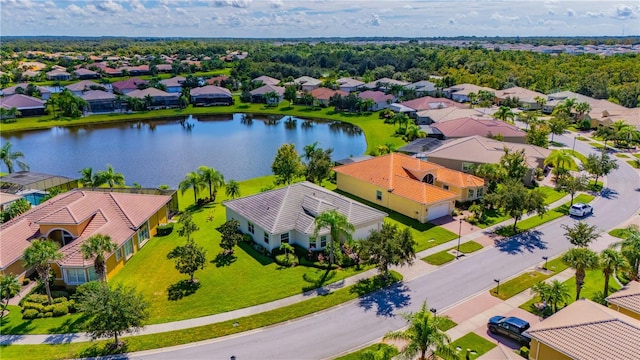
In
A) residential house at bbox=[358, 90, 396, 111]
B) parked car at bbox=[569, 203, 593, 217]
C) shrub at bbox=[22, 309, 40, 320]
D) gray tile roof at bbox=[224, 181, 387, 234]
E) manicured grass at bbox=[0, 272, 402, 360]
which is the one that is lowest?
manicured grass at bbox=[0, 272, 402, 360]

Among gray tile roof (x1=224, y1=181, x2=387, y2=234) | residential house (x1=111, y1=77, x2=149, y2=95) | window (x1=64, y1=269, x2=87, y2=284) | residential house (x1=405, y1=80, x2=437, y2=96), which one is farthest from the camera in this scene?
residential house (x1=111, y1=77, x2=149, y2=95)

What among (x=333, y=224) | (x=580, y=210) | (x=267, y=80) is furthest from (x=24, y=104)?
(x=580, y=210)

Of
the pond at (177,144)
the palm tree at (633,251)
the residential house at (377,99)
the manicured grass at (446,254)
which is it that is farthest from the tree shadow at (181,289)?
the residential house at (377,99)

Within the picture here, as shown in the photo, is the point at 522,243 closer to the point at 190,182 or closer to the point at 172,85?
the point at 190,182

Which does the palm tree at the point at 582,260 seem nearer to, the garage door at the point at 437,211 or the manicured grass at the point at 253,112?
the garage door at the point at 437,211

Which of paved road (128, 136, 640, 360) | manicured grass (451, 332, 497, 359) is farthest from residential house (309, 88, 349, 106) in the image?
manicured grass (451, 332, 497, 359)

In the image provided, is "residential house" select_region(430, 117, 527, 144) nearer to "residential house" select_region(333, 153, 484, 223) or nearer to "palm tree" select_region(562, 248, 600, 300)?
"residential house" select_region(333, 153, 484, 223)
